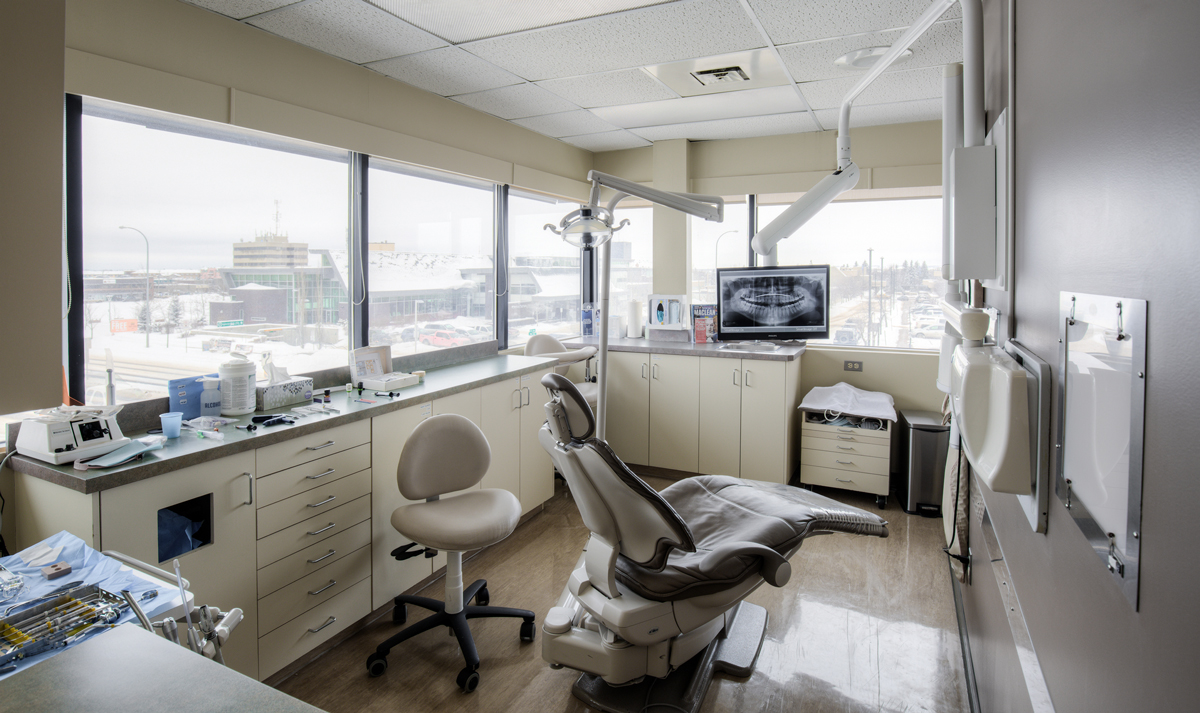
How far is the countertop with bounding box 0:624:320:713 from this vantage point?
2.67 ft

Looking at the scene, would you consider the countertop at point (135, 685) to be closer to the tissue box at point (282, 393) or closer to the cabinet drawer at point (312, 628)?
the cabinet drawer at point (312, 628)

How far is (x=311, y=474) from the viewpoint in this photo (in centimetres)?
237

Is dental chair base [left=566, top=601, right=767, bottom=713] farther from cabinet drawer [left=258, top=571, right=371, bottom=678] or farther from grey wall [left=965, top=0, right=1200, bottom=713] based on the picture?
grey wall [left=965, top=0, right=1200, bottom=713]

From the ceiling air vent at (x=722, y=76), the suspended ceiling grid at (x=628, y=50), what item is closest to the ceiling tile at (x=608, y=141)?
the suspended ceiling grid at (x=628, y=50)

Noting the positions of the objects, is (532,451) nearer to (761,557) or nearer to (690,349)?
(690,349)

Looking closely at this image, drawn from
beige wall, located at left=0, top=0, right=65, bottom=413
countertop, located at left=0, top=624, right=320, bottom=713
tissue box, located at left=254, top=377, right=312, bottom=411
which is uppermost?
beige wall, located at left=0, top=0, right=65, bottom=413

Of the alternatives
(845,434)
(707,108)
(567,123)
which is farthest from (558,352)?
(845,434)

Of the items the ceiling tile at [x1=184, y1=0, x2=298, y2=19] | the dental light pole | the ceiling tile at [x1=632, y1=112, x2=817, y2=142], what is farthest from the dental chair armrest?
the ceiling tile at [x1=632, y1=112, x2=817, y2=142]

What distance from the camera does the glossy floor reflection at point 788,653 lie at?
2.20 meters

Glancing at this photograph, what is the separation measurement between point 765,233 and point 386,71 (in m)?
2.28

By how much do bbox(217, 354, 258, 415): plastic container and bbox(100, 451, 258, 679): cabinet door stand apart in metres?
0.43

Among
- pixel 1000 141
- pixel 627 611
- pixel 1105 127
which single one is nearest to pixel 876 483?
pixel 627 611

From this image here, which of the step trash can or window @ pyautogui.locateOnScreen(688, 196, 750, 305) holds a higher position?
window @ pyautogui.locateOnScreen(688, 196, 750, 305)

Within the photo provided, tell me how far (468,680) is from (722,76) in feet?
10.0
